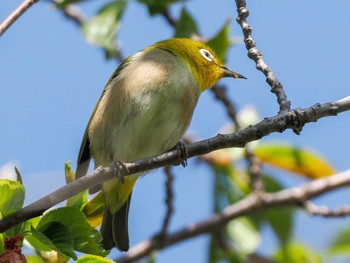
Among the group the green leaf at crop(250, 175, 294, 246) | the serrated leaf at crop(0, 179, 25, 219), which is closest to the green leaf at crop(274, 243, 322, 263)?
the green leaf at crop(250, 175, 294, 246)

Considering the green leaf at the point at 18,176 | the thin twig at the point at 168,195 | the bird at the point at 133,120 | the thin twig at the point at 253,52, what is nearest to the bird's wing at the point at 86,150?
the bird at the point at 133,120

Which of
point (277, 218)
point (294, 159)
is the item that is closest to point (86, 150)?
point (277, 218)

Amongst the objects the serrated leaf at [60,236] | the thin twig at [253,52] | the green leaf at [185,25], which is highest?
the green leaf at [185,25]

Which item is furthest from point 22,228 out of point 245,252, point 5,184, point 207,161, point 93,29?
point 207,161

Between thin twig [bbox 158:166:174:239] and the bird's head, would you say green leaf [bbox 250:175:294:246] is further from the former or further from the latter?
the bird's head

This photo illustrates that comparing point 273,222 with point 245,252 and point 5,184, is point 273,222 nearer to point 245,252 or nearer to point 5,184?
point 245,252

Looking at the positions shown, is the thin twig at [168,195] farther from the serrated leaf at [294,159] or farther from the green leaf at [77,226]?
the green leaf at [77,226]

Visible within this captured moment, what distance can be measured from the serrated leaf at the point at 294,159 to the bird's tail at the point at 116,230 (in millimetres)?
1288

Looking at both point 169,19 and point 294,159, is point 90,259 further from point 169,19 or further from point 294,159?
point 294,159

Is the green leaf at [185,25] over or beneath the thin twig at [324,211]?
over

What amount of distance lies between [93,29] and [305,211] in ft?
6.61

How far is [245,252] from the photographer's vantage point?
5.21 metres

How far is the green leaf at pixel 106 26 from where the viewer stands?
480cm

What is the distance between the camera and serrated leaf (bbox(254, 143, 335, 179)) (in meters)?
5.69
